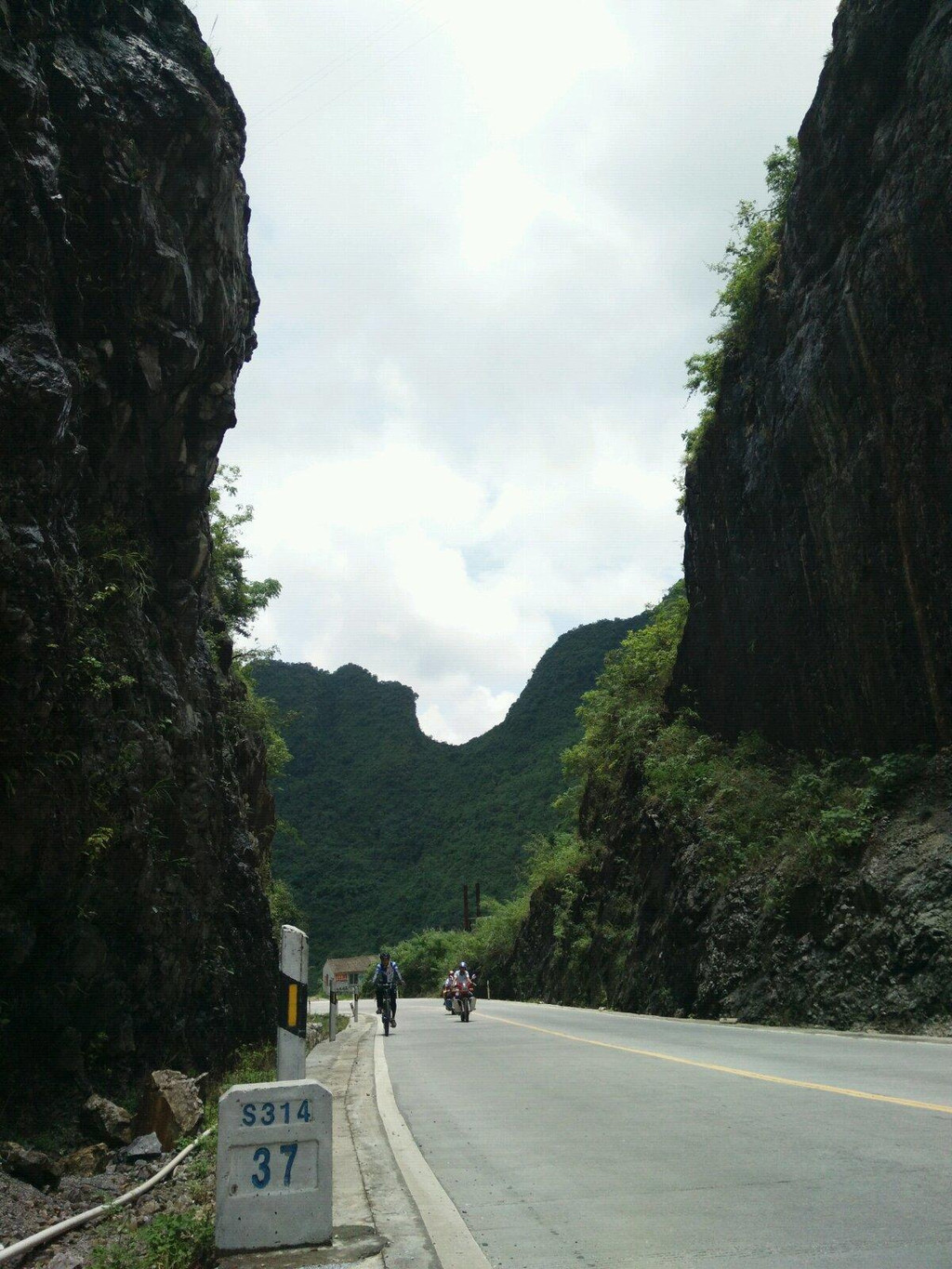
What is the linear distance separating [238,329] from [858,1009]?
1803 cm

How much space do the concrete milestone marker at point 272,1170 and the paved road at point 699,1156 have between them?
0.88 m

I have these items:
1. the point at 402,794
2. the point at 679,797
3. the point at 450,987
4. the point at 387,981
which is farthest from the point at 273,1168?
the point at 402,794

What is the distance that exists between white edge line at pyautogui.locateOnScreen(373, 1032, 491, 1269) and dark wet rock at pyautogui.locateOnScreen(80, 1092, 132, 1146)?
297 cm

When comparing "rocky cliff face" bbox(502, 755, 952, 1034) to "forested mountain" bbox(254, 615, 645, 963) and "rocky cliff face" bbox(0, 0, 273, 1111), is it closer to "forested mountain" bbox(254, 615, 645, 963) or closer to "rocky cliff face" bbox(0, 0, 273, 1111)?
"rocky cliff face" bbox(0, 0, 273, 1111)

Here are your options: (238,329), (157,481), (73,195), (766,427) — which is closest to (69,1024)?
(157,481)

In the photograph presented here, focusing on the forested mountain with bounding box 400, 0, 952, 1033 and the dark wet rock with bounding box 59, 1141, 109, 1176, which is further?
the forested mountain with bounding box 400, 0, 952, 1033

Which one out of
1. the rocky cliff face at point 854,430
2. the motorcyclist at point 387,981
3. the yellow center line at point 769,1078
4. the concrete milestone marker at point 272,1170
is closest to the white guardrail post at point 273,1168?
the concrete milestone marker at point 272,1170

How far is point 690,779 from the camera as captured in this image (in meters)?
29.6

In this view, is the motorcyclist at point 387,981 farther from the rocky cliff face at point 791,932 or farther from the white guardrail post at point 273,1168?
the white guardrail post at point 273,1168

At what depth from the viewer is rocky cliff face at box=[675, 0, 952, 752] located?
2044cm

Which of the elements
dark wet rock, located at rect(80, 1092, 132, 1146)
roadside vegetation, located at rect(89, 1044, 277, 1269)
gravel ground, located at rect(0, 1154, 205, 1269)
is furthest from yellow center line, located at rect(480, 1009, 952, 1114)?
dark wet rock, located at rect(80, 1092, 132, 1146)

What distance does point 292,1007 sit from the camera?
17.8ft

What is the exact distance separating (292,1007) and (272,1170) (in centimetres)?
92

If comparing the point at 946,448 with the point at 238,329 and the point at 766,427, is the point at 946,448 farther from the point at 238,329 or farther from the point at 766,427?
the point at 238,329
